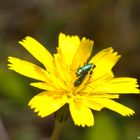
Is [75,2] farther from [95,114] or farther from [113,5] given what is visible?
[95,114]

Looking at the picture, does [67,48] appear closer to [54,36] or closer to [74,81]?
[74,81]

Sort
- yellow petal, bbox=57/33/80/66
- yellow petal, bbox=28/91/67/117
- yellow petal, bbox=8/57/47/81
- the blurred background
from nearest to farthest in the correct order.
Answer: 1. yellow petal, bbox=28/91/67/117
2. yellow petal, bbox=8/57/47/81
3. yellow petal, bbox=57/33/80/66
4. the blurred background

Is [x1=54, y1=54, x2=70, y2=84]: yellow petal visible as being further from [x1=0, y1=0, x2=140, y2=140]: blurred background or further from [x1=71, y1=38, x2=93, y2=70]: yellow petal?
[x1=0, y1=0, x2=140, y2=140]: blurred background

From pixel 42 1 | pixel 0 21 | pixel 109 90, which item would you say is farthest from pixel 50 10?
pixel 109 90

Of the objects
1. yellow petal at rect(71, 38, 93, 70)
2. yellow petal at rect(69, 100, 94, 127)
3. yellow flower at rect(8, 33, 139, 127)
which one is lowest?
yellow petal at rect(69, 100, 94, 127)

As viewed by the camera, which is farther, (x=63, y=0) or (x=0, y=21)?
(x=63, y=0)

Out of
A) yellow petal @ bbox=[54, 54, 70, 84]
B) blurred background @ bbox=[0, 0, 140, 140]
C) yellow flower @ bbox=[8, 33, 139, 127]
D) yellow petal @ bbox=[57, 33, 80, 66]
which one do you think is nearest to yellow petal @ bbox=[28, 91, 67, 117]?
yellow flower @ bbox=[8, 33, 139, 127]

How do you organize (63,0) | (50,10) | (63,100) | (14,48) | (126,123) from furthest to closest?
(63,0) → (50,10) → (14,48) → (126,123) → (63,100)

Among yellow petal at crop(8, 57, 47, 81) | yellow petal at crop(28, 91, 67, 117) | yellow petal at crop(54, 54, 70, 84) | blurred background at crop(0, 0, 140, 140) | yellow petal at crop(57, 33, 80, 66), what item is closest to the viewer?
yellow petal at crop(28, 91, 67, 117)

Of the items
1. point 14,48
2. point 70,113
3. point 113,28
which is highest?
point 113,28
